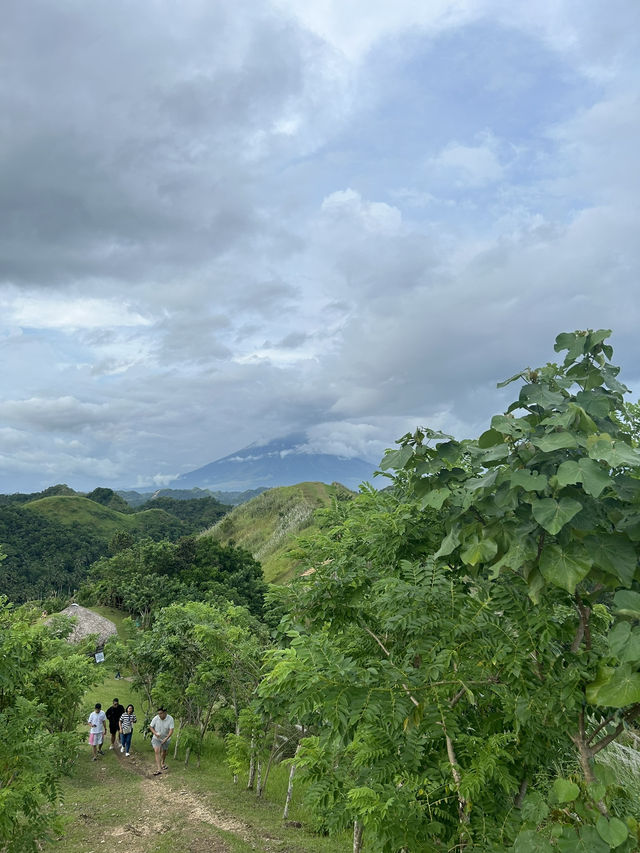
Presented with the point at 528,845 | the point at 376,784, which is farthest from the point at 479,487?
the point at 376,784

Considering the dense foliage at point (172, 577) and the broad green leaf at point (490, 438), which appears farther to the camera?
the dense foliage at point (172, 577)

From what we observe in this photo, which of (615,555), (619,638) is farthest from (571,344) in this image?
(619,638)

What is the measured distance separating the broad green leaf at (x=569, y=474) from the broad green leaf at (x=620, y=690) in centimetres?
93

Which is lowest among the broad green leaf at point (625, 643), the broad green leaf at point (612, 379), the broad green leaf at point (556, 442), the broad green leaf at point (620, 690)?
the broad green leaf at point (620, 690)

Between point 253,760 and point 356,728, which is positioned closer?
point 356,728

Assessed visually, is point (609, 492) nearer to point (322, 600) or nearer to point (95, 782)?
point (322, 600)

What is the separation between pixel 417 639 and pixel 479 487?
187 centimetres

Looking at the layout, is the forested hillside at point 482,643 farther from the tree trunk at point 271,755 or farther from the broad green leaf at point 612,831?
the tree trunk at point 271,755

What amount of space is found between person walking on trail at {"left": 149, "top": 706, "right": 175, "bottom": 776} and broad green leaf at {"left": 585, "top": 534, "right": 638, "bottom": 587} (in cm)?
1611

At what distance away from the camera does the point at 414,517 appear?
15.2 ft

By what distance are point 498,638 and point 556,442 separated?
Result: 199 centimetres

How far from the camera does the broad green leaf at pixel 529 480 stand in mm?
2205

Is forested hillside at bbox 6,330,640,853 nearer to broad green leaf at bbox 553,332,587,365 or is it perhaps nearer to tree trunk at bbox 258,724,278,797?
broad green leaf at bbox 553,332,587,365

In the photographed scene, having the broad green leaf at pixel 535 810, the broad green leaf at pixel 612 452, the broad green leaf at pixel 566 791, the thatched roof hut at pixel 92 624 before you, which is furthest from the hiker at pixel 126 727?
the thatched roof hut at pixel 92 624
